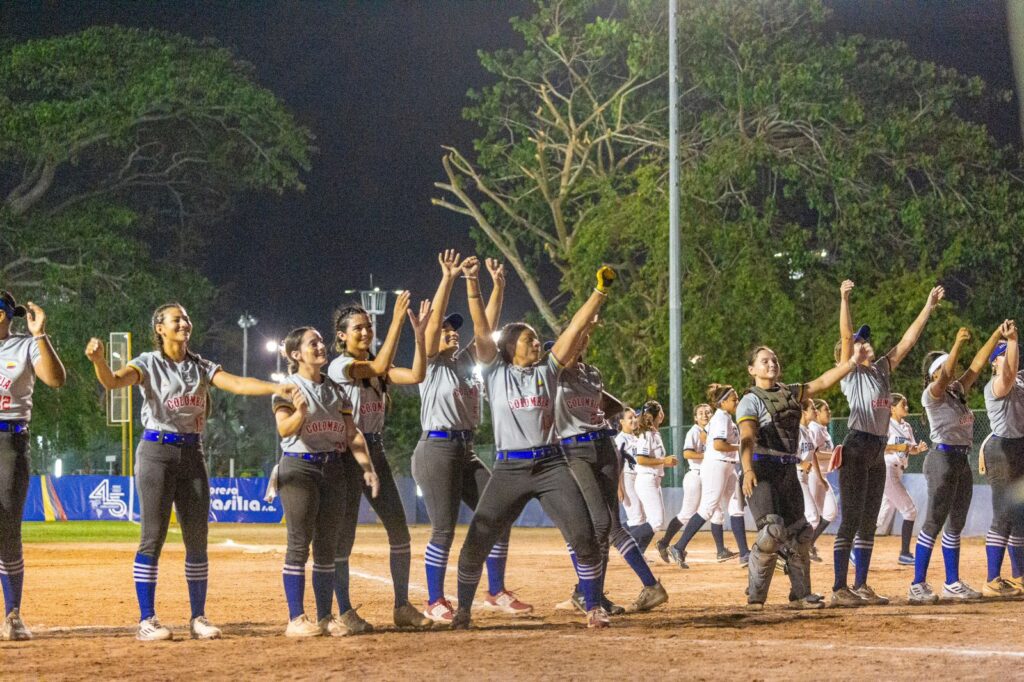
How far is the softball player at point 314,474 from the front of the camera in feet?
29.7

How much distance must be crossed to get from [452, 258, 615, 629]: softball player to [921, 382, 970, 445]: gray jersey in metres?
3.44

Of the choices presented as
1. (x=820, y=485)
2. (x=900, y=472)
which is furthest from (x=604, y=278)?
(x=900, y=472)

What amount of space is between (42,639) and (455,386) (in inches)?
123

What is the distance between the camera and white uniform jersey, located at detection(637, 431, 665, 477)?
1668 centimetres

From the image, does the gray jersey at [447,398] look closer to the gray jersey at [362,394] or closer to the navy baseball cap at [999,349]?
the gray jersey at [362,394]

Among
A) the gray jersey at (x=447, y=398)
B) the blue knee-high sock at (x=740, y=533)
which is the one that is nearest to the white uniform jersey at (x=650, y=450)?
the blue knee-high sock at (x=740, y=533)

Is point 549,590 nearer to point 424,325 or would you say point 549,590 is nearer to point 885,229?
point 424,325

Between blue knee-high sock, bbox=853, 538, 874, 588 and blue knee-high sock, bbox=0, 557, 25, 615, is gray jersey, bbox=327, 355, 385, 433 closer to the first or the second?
blue knee-high sock, bbox=0, 557, 25, 615

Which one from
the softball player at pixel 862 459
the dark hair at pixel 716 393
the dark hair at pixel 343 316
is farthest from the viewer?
the dark hair at pixel 716 393

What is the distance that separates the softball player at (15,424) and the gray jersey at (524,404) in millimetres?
2758

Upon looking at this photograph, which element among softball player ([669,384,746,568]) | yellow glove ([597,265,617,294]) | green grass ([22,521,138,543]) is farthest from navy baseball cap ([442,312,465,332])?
green grass ([22,521,138,543])

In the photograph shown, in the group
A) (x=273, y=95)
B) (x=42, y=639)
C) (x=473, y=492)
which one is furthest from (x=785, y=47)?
(x=42, y=639)

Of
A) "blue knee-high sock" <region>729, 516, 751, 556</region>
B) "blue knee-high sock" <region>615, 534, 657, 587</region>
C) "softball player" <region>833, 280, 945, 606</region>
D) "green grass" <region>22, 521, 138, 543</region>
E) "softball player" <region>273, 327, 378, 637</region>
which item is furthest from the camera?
"green grass" <region>22, 521, 138, 543</region>

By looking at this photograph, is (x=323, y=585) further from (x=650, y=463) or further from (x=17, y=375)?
(x=650, y=463)
